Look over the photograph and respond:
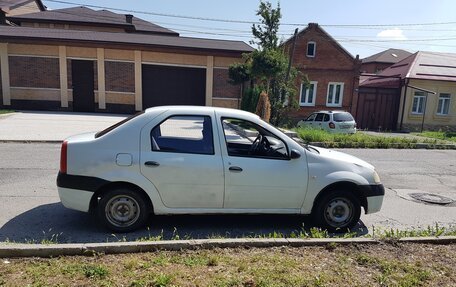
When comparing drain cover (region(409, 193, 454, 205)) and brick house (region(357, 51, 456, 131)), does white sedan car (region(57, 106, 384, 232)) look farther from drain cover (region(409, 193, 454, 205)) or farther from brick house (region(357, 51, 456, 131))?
brick house (region(357, 51, 456, 131))

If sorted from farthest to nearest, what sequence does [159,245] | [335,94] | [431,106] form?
1. [431,106]
2. [335,94]
3. [159,245]

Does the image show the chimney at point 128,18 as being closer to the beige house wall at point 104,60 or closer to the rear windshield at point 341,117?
the beige house wall at point 104,60

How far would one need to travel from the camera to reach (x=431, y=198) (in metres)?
6.75

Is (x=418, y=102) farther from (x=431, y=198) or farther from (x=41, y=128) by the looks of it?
(x=41, y=128)

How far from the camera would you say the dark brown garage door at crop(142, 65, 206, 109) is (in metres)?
22.6

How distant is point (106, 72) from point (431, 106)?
24312mm

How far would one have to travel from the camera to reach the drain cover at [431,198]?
6543 mm

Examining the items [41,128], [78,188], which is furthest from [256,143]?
[41,128]

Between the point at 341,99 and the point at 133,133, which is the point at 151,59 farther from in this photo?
the point at 133,133

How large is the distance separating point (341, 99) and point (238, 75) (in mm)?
10215

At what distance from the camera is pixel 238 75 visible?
19922 millimetres

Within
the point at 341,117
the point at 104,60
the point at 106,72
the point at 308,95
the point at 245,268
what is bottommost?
the point at 245,268

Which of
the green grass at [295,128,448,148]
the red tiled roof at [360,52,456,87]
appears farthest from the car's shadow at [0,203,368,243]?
the red tiled roof at [360,52,456,87]

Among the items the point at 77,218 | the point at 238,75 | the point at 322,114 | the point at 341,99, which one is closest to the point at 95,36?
the point at 238,75
